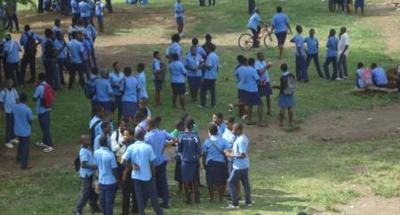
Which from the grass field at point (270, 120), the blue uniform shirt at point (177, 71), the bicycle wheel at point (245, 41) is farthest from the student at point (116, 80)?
the bicycle wheel at point (245, 41)

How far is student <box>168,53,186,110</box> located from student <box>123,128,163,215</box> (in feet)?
27.5

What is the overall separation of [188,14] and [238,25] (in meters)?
3.98

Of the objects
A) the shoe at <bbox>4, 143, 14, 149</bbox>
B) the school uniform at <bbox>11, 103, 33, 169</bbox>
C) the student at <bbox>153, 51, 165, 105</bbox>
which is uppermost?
the student at <bbox>153, 51, 165, 105</bbox>

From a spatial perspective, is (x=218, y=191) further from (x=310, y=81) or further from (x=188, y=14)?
(x=188, y=14)

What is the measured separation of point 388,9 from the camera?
39.5 m

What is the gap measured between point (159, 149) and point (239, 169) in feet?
4.99

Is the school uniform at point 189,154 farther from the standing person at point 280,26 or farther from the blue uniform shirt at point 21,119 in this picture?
the standing person at point 280,26

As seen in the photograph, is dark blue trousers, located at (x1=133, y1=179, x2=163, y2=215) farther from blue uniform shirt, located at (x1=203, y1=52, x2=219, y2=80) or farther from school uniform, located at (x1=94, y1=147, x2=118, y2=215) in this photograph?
blue uniform shirt, located at (x1=203, y1=52, x2=219, y2=80)

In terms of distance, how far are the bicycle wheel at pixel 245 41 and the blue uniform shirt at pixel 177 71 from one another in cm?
912

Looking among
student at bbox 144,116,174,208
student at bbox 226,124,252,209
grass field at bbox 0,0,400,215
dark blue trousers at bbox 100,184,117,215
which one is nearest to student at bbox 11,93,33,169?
grass field at bbox 0,0,400,215

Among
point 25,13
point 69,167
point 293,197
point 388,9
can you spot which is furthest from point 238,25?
point 293,197

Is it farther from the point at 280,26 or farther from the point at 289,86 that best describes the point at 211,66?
the point at 280,26

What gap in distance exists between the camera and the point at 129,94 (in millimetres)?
19812

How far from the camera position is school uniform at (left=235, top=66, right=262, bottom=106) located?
2095 cm
